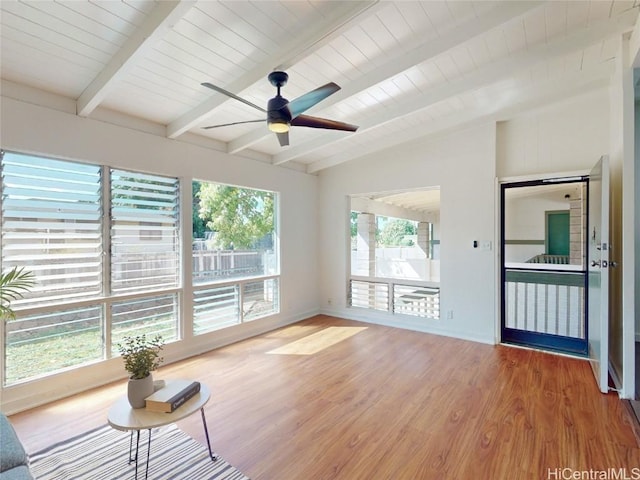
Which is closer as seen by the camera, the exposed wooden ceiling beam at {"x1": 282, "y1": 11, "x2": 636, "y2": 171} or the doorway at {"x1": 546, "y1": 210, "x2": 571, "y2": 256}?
the exposed wooden ceiling beam at {"x1": 282, "y1": 11, "x2": 636, "y2": 171}

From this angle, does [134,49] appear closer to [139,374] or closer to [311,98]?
[311,98]

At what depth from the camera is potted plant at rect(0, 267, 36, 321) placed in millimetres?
2248

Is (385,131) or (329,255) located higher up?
(385,131)

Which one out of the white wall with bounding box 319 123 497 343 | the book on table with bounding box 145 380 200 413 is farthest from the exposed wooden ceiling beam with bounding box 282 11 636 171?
the book on table with bounding box 145 380 200 413

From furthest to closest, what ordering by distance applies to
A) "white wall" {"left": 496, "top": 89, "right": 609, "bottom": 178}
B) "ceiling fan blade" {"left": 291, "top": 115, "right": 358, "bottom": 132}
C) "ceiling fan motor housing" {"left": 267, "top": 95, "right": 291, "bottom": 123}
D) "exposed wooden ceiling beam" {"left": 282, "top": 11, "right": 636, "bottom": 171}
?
"white wall" {"left": 496, "top": 89, "right": 609, "bottom": 178}
"exposed wooden ceiling beam" {"left": 282, "top": 11, "right": 636, "bottom": 171}
"ceiling fan blade" {"left": 291, "top": 115, "right": 358, "bottom": 132}
"ceiling fan motor housing" {"left": 267, "top": 95, "right": 291, "bottom": 123}

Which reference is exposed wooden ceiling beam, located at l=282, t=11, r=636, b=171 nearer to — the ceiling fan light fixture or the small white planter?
the ceiling fan light fixture

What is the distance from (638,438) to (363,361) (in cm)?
221

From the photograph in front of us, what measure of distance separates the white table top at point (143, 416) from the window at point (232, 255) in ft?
7.19

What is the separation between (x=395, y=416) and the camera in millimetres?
2508

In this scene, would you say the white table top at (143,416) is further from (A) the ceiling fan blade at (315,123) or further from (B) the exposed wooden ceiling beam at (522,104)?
(B) the exposed wooden ceiling beam at (522,104)

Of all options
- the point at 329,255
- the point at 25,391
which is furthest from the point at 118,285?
the point at 329,255

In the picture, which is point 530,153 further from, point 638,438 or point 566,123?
point 638,438

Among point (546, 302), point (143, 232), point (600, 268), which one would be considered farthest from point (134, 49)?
point (546, 302)

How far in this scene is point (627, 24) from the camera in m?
2.56
